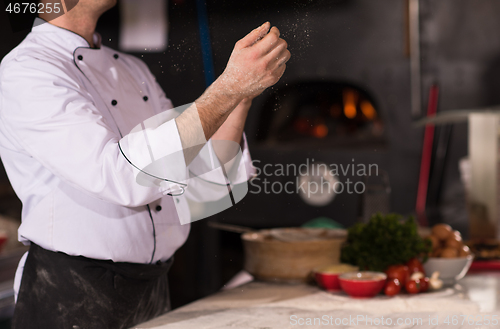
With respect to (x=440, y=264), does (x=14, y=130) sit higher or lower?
higher

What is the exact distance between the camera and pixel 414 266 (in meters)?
1.39

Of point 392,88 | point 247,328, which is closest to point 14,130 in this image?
point 247,328

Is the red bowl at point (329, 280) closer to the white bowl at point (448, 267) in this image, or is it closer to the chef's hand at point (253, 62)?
the white bowl at point (448, 267)

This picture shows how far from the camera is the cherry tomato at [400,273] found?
1.34m

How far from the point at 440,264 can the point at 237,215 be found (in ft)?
2.12

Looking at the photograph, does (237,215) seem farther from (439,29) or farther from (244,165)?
(439,29)

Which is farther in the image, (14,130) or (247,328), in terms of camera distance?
(247,328)

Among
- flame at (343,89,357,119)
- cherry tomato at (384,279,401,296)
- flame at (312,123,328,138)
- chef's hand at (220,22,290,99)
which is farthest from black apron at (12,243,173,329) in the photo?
flame at (343,89,357,119)

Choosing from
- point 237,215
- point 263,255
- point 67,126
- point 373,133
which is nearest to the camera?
point 67,126

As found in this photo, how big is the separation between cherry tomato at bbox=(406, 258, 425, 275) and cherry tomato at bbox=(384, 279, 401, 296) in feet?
0.29

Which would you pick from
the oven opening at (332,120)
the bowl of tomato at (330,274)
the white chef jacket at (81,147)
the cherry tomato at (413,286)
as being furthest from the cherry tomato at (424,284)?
the oven opening at (332,120)

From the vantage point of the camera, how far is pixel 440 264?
4.69ft

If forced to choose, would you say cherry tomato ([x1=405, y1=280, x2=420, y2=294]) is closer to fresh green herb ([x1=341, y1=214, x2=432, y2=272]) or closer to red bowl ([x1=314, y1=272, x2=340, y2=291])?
fresh green herb ([x1=341, y1=214, x2=432, y2=272])

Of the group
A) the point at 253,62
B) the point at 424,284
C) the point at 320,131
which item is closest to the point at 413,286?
the point at 424,284
